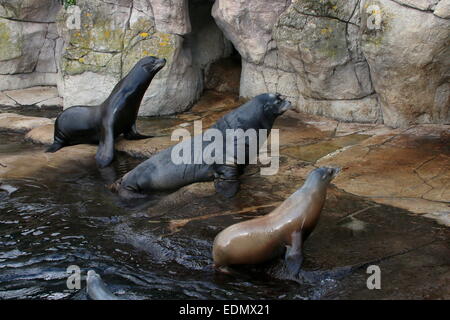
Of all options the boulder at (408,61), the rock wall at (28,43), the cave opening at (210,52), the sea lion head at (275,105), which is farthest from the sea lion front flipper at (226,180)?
the rock wall at (28,43)

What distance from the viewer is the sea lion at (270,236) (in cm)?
404

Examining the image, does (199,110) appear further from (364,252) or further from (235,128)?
(364,252)

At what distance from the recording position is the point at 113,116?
24.1 feet

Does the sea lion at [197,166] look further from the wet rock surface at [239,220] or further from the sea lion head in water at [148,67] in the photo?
the sea lion head in water at [148,67]

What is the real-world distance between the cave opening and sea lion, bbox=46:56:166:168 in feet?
6.91

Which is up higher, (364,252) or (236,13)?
(236,13)

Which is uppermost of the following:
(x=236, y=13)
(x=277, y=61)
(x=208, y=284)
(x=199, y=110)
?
(x=236, y=13)

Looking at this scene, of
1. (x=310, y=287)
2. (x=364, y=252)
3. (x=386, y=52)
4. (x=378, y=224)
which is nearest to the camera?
(x=310, y=287)

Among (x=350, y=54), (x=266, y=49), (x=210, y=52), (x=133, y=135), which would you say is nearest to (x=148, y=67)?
(x=133, y=135)

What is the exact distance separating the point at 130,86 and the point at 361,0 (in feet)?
9.75

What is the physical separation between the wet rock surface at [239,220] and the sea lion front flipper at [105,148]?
0.11 metres

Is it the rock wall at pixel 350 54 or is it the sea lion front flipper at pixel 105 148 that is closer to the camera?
the rock wall at pixel 350 54

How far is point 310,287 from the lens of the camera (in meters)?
3.81

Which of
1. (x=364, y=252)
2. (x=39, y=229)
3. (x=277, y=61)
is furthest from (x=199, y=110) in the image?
(x=364, y=252)
